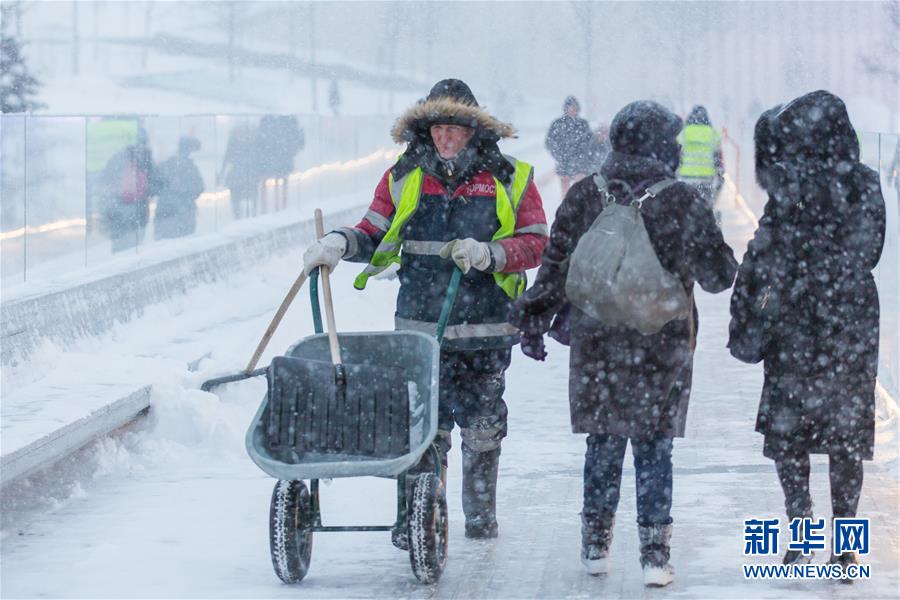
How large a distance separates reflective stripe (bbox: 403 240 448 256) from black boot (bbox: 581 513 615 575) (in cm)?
114

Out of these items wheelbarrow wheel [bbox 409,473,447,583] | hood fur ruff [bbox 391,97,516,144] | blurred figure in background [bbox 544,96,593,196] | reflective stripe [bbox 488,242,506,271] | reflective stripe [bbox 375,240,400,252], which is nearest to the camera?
wheelbarrow wheel [bbox 409,473,447,583]

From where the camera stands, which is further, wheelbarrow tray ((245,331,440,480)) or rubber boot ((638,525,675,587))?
rubber boot ((638,525,675,587))

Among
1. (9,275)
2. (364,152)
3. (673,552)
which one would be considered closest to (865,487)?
(673,552)

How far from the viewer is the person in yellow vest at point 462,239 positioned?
6301 mm

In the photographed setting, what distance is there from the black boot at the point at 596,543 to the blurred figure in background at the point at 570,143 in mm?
15941

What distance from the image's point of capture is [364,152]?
3155 cm

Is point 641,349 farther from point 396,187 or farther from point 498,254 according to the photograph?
point 396,187

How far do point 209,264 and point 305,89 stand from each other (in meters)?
86.9

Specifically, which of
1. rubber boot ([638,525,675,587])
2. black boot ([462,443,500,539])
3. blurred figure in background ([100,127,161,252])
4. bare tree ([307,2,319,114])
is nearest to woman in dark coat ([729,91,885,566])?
rubber boot ([638,525,675,587])

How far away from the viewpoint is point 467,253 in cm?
597

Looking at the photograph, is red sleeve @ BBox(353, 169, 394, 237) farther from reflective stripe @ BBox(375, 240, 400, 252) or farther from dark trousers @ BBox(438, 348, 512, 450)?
dark trousers @ BBox(438, 348, 512, 450)

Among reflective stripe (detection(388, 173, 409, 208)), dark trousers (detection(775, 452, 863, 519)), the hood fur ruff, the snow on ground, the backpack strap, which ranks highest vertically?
the hood fur ruff

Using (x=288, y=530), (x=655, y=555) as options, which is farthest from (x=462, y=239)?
(x=655, y=555)

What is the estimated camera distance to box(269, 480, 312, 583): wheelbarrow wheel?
18.7 feet
